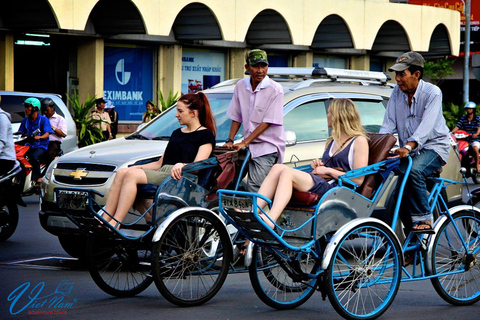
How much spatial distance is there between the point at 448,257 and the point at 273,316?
60.1 inches

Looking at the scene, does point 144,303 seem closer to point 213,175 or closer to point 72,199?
point 72,199

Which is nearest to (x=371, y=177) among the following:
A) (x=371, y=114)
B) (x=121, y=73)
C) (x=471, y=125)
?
(x=371, y=114)

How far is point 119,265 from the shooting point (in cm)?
686

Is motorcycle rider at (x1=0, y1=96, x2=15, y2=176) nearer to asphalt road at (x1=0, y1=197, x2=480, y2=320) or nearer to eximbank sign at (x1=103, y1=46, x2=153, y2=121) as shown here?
asphalt road at (x1=0, y1=197, x2=480, y2=320)

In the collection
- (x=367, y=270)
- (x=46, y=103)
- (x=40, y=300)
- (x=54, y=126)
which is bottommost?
(x=40, y=300)

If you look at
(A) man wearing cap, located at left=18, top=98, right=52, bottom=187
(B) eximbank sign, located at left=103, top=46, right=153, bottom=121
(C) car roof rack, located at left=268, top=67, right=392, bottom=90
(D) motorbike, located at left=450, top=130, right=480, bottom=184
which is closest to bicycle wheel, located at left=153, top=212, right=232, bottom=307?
(C) car roof rack, located at left=268, top=67, right=392, bottom=90

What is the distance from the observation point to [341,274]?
6.02m

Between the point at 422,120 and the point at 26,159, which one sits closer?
the point at 422,120

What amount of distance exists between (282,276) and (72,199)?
66.9 inches

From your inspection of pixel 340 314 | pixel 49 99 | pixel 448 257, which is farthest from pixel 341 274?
pixel 49 99

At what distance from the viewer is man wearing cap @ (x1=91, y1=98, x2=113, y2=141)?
21.0m

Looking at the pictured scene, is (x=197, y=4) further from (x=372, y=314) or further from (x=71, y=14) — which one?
(x=372, y=314)

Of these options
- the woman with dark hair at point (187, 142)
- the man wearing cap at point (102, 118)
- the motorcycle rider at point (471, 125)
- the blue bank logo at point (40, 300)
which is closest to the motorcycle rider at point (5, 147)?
the blue bank logo at point (40, 300)

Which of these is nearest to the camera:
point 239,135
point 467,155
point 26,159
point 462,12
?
point 239,135
